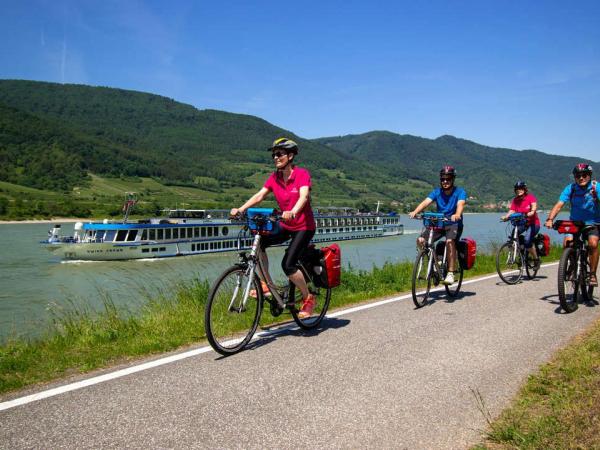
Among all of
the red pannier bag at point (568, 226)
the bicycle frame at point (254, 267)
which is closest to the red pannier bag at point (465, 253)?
the red pannier bag at point (568, 226)

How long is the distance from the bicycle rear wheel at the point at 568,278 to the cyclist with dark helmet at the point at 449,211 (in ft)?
5.16

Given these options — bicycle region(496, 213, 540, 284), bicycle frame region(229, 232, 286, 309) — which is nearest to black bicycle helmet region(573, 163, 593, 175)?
bicycle region(496, 213, 540, 284)

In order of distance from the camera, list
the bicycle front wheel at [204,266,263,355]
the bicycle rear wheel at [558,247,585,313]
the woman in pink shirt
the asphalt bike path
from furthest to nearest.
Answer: the bicycle rear wheel at [558,247,585,313]
the woman in pink shirt
the bicycle front wheel at [204,266,263,355]
the asphalt bike path

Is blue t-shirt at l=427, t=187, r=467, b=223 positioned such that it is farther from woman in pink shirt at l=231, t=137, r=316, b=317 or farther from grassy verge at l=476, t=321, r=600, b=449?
grassy verge at l=476, t=321, r=600, b=449

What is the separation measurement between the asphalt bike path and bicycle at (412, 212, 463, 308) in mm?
1589

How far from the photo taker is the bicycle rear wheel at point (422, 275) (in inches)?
298

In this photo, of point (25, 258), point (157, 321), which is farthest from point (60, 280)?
point (157, 321)

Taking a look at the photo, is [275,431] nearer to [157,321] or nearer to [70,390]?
[70,390]

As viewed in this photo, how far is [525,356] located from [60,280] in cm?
2942

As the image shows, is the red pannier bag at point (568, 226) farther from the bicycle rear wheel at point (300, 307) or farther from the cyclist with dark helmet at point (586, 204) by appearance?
the bicycle rear wheel at point (300, 307)

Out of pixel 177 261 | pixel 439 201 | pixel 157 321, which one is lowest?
pixel 177 261

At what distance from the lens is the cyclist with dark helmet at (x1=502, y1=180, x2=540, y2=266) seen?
34.7ft

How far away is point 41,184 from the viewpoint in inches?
4934

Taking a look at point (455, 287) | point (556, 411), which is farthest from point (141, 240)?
point (556, 411)
